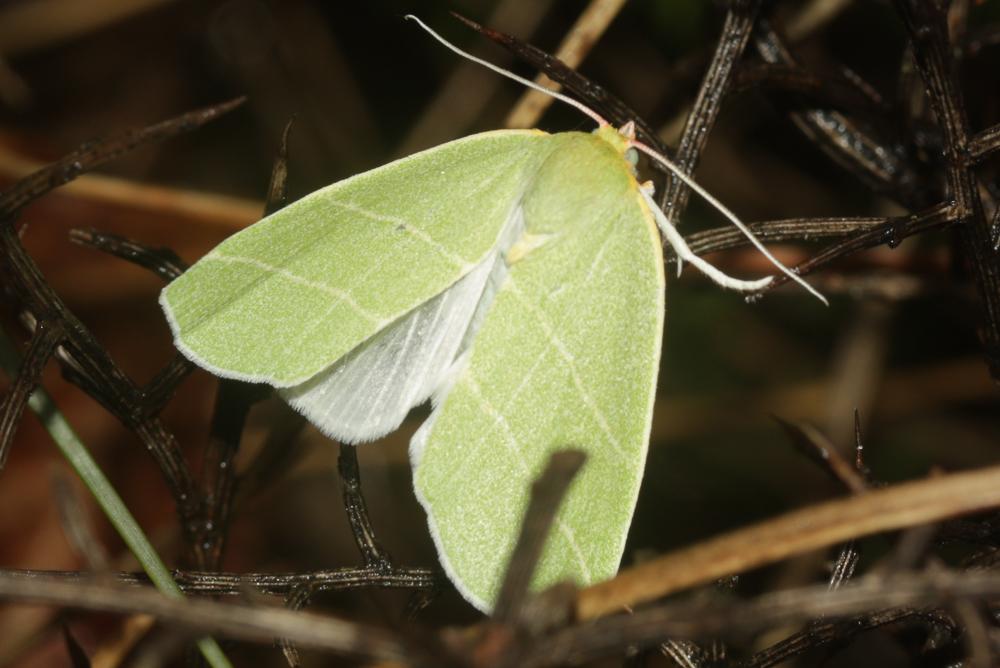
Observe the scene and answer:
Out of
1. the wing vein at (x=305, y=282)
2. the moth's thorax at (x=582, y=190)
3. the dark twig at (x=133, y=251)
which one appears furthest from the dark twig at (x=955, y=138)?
the dark twig at (x=133, y=251)

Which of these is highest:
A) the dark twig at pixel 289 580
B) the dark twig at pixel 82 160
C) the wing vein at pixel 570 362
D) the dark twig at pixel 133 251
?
the wing vein at pixel 570 362

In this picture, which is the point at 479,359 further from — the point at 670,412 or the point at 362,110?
the point at 362,110

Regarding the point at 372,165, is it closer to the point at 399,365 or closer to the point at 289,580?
the point at 399,365

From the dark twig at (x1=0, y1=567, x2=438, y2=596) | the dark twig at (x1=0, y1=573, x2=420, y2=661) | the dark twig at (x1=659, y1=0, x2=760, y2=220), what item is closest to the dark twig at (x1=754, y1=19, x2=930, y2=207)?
the dark twig at (x1=659, y1=0, x2=760, y2=220)

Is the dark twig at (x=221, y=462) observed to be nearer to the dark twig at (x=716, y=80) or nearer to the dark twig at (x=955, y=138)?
the dark twig at (x=716, y=80)

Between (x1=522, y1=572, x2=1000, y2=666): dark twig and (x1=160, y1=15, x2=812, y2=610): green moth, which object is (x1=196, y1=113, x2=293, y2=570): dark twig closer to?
(x1=160, y1=15, x2=812, y2=610): green moth

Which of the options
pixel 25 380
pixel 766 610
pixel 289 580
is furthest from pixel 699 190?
pixel 25 380
